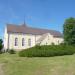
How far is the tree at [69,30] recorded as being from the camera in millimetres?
52938

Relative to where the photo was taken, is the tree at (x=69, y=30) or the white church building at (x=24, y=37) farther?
the white church building at (x=24, y=37)

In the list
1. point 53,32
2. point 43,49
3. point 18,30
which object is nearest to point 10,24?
point 18,30

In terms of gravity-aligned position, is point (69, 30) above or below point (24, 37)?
above

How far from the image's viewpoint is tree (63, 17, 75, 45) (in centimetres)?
5294

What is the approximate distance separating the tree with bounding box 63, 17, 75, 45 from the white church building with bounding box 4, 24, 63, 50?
39.9 ft

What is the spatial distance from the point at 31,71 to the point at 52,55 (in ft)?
34.7

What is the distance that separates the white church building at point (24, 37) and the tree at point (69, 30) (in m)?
12.2

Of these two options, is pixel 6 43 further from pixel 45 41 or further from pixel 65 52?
pixel 65 52

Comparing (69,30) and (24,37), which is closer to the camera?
(69,30)

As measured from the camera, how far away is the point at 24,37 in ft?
226

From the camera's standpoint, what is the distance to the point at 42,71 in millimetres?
17531

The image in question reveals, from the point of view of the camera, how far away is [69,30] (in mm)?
54844

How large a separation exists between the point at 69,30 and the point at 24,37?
748 inches

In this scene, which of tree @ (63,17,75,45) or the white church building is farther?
the white church building
